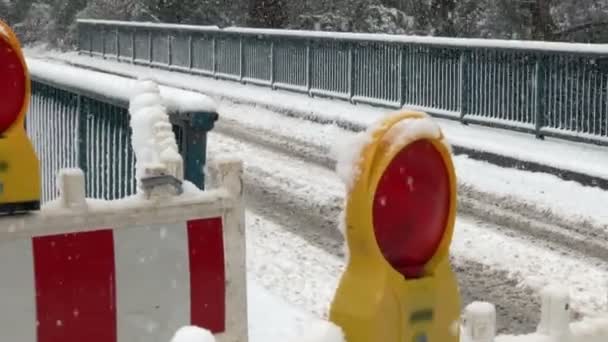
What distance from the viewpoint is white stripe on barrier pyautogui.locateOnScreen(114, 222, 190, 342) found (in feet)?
11.1

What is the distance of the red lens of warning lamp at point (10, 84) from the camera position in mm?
3100

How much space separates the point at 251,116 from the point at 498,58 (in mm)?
5292

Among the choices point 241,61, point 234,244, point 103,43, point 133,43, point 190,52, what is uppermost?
point 234,244

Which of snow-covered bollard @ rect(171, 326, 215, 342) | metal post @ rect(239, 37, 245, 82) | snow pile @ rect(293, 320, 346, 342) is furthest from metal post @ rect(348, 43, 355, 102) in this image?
snow-covered bollard @ rect(171, 326, 215, 342)

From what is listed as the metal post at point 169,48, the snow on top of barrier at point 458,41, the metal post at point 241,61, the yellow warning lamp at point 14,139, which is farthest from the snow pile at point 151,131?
the metal post at point 169,48

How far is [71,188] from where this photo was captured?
324cm

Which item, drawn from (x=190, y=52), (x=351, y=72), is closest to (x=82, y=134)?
(x=351, y=72)

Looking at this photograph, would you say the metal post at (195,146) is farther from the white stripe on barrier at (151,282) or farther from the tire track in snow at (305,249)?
the tire track in snow at (305,249)

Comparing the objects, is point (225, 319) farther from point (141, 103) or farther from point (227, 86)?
point (227, 86)

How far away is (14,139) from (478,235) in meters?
6.98

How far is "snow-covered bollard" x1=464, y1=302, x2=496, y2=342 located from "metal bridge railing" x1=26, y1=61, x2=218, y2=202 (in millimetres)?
2238

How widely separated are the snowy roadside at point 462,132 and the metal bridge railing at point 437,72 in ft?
0.57

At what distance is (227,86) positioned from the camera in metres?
23.8

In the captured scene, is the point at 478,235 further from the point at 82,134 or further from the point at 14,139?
the point at 14,139
